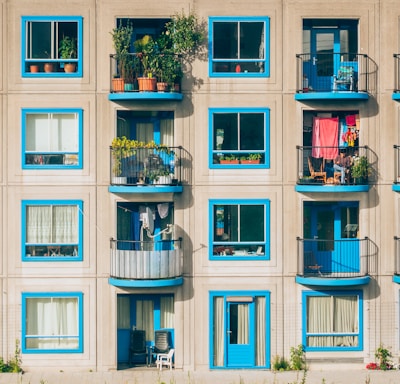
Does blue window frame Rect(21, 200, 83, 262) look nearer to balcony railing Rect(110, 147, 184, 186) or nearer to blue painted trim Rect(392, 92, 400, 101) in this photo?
balcony railing Rect(110, 147, 184, 186)

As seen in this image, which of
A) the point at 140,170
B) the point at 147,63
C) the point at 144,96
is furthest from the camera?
the point at 147,63

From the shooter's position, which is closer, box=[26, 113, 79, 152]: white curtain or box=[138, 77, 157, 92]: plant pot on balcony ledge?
box=[138, 77, 157, 92]: plant pot on balcony ledge

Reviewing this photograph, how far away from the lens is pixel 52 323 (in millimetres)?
36438

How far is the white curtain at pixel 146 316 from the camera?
122 feet

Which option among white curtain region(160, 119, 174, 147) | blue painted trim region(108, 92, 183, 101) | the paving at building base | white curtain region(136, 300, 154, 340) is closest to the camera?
the paving at building base

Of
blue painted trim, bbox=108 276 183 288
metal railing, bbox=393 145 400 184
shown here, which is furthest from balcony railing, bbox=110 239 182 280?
metal railing, bbox=393 145 400 184

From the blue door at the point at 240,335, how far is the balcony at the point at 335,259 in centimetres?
196

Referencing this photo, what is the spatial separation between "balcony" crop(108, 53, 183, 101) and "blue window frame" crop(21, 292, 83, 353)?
259 inches

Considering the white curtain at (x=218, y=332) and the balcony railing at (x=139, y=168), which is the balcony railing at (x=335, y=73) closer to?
the balcony railing at (x=139, y=168)

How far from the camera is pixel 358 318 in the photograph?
36688mm

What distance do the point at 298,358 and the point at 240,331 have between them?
6.59 feet

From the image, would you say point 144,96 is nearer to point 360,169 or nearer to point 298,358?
point 360,169

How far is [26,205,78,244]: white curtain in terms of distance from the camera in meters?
36.2

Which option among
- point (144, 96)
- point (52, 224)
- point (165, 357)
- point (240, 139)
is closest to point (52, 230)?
point (52, 224)
